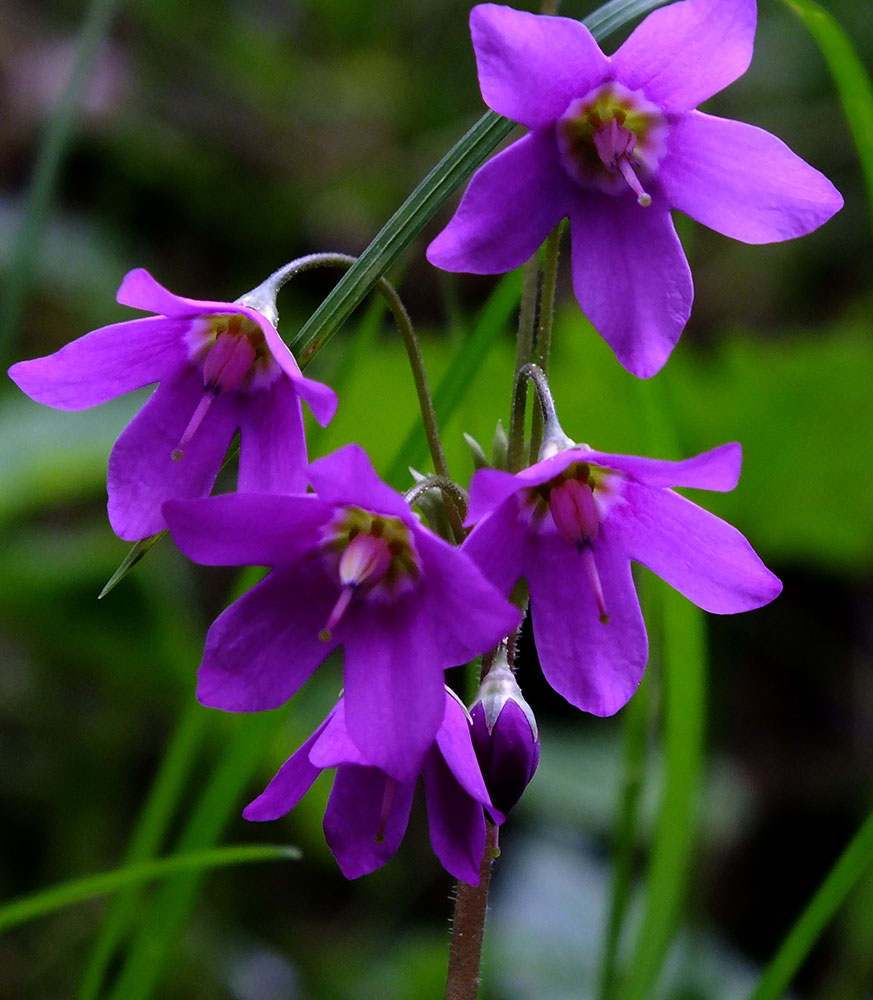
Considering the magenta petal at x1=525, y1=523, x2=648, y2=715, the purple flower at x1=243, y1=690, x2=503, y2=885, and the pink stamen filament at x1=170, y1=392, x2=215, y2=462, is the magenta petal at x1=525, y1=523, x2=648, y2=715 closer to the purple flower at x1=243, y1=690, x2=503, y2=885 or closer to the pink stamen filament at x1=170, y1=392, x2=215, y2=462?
the purple flower at x1=243, y1=690, x2=503, y2=885

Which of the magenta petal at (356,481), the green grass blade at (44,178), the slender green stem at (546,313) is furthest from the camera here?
the green grass blade at (44,178)

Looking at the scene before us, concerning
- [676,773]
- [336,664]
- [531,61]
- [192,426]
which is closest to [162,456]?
[192,426]

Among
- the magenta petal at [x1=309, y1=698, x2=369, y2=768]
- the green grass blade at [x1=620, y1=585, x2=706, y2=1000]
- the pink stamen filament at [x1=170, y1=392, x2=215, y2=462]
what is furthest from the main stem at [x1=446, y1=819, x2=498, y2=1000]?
the pink stamen filament at [x1=170, y1=392, x2=215, y2=462]

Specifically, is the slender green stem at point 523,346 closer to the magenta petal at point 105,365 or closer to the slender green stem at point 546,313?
the slender green stem at point 546,313

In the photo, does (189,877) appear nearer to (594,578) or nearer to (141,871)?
(141,871)

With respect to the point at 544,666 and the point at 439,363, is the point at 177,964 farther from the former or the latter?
the point at 544,666

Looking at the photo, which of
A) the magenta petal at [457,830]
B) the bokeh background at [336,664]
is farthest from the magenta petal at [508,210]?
the magenta petal at [457,830]

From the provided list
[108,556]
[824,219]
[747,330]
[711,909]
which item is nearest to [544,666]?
[824,219]
